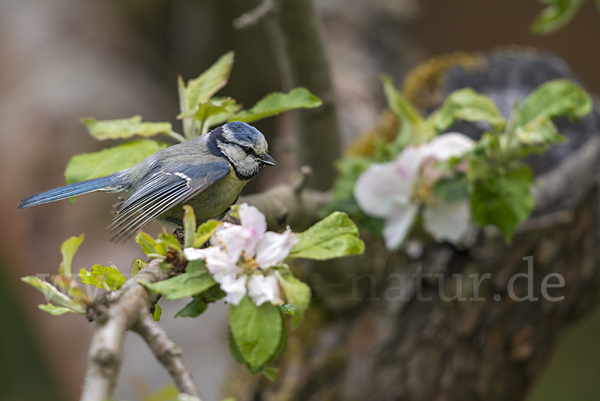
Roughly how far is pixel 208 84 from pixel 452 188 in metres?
0.46

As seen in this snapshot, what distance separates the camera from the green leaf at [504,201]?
0.81 metres

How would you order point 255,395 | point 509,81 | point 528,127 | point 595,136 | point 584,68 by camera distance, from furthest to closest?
point 584,68
point 509,81
point 595,136
point 255,395
point 528,127

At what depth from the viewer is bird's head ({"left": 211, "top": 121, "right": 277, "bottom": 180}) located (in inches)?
25.2

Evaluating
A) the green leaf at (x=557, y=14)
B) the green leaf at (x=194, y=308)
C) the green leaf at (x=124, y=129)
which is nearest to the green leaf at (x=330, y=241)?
the green leaf at (x=194, y=308)

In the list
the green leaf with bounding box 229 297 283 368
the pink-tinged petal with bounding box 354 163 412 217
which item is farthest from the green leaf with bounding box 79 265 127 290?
the pink-tinged petal with bounding box 354 163 412 217

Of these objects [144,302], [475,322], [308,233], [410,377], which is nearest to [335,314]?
[410,377]

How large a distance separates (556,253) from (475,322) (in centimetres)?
26

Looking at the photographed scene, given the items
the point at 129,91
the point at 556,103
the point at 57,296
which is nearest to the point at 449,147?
the point at 556,103

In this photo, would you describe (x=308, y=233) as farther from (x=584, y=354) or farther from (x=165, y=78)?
(x=584, y=354)

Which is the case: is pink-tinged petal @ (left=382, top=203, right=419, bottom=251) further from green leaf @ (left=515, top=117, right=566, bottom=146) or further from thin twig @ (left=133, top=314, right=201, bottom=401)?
thin twig @ (left=133, top=314, right=201, bottom=401)

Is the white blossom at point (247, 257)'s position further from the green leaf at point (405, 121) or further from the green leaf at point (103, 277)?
the green leaf at point (405, 121)

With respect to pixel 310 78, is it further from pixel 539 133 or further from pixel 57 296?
pixel 57 296

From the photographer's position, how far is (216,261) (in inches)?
17.7

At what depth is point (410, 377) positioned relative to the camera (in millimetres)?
1078
